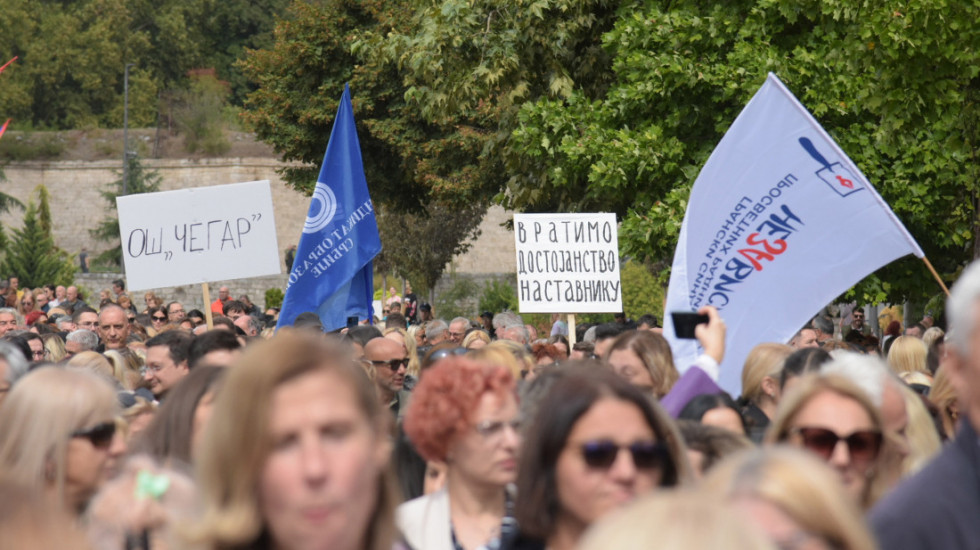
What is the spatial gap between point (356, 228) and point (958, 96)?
5616 millimetres

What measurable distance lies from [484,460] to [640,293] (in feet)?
111

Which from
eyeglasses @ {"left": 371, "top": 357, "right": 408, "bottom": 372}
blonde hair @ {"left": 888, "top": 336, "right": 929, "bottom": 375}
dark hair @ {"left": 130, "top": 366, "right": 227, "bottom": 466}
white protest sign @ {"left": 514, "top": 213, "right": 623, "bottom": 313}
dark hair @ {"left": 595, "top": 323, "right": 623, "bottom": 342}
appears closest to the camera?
dark hair @ {"left": 130, "top": 366, "right": 227, "bottom": 466}

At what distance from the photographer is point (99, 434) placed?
3.47 metres

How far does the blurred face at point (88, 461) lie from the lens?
3.40 metres

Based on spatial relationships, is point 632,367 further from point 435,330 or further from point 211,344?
point 435,330

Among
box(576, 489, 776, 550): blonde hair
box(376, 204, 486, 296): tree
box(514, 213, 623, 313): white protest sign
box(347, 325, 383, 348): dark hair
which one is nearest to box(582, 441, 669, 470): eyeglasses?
box(576, 489, 776, 550): blonde hair

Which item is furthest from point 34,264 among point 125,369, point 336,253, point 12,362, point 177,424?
point 177,424

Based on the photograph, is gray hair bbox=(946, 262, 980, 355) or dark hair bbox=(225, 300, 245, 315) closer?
gray hair bbox=(946, 262, 980, 355)

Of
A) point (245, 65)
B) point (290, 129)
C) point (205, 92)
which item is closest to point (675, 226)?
point (290, 129)

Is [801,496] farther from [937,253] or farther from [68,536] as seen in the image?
[937,253]

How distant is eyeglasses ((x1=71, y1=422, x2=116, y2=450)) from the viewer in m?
3.45

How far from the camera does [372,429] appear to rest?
2383 millimetres

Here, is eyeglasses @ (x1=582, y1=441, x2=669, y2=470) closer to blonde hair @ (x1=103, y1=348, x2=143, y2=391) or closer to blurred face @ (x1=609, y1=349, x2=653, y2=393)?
blurred face @ (x1=609, y1=349, x2=653, y2=393)

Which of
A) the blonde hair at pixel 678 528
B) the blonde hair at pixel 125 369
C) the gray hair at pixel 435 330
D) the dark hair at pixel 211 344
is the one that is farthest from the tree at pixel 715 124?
the blonde hair at pixel 678 528
